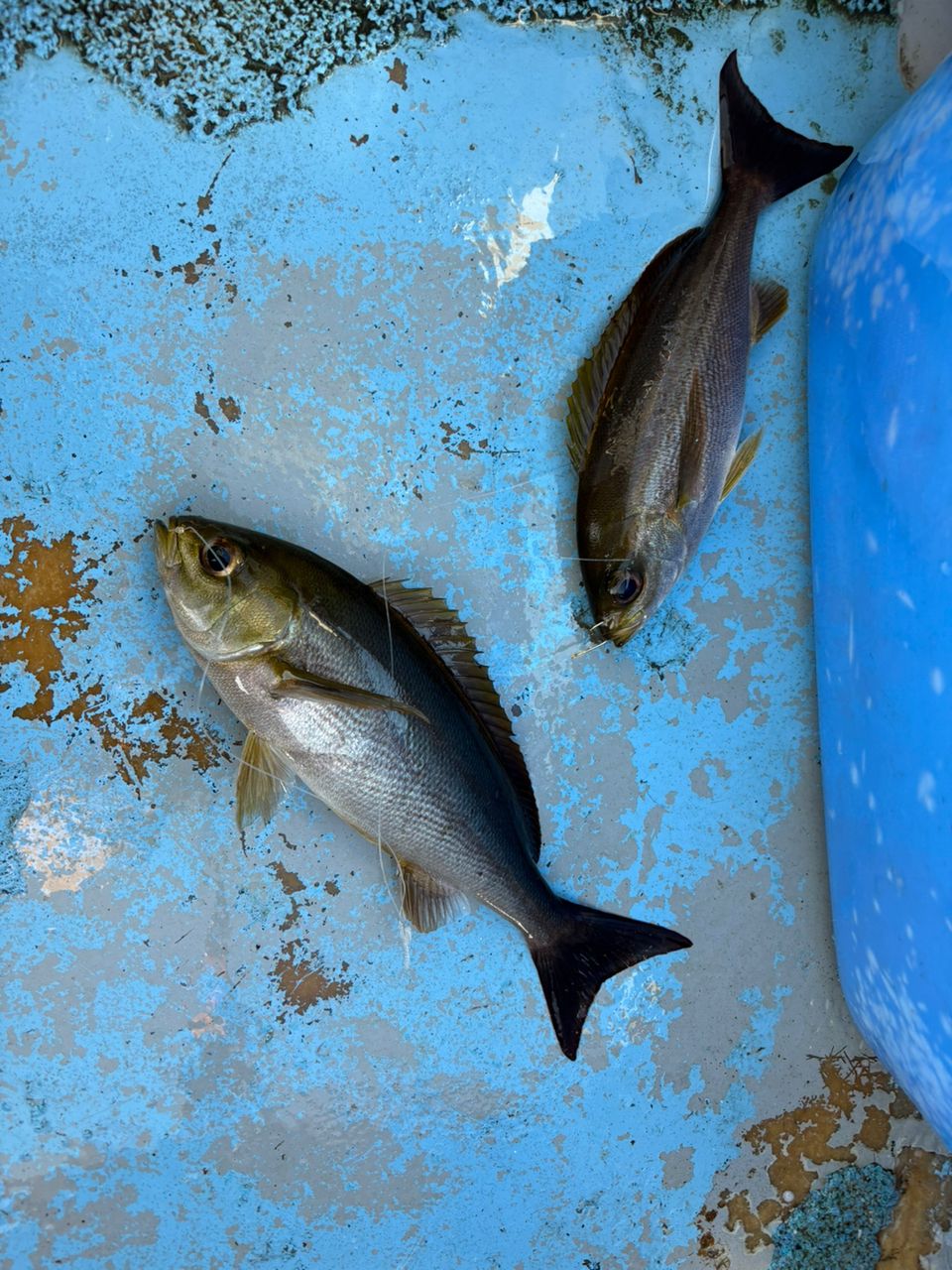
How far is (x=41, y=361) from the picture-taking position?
1.97m

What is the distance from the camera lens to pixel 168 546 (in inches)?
69.1

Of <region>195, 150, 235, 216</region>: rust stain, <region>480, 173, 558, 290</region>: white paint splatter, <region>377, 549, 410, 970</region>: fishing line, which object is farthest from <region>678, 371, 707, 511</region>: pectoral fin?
<region>195, 150, 235, 216</region>: rust stain

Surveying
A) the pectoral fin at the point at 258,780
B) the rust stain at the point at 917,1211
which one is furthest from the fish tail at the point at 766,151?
the rust stain at the point at 917,1211

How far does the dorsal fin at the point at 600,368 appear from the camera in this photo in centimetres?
205

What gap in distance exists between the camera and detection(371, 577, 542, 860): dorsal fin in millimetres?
1920

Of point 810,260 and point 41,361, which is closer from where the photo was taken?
point 41,361

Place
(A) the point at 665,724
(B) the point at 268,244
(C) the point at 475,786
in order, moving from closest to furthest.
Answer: (C) the point at 475,786 → (B) the point at 268,244 → (A) the point at 665,724

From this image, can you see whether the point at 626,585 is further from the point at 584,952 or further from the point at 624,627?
the point at 584,952

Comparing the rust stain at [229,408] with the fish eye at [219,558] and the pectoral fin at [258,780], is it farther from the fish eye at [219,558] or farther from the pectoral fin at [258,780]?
the pectoral fin at [258,780]

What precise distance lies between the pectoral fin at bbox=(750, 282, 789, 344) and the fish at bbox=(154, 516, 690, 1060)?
979 millimetres

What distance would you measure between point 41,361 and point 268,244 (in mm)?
543

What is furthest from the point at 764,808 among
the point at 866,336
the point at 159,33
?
the point at 159,33

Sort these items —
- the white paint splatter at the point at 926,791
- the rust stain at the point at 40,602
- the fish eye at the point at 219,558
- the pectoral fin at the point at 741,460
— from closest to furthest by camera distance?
the fish eye at the point at 219,558 → the white paint splatter at the point at 926,791 → the rust stain at the point at 40,602 → the pectoral fin at the point at 741,460

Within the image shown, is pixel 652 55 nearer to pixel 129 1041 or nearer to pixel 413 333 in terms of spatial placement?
pixel 413 333
